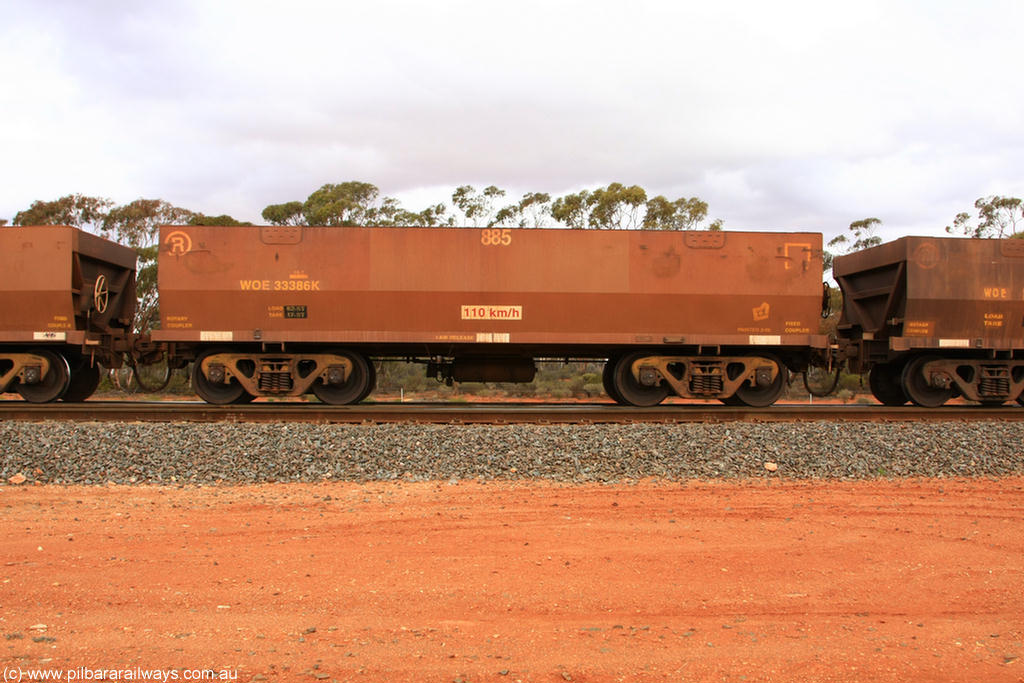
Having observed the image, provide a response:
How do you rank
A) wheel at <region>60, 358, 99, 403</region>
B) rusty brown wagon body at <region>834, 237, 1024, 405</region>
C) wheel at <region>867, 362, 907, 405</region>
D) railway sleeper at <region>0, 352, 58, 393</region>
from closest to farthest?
railway sleeper at <region>0, 352, 58, 393</region> → rusty brown wagon body at <region>834, 237, 1024, 405</region> → wheel at <region>60, 358, 99, 403</region> → wheel at <region>867, 362, 907, 405</region>

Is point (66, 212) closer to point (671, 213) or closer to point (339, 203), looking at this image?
point (339, 203)

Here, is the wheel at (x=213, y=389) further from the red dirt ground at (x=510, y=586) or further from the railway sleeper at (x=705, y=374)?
the railway sleeper at (x=705, y=374)

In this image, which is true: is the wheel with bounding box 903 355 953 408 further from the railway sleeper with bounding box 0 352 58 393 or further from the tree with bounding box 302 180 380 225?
the tree with bounding box 302 180 380 225

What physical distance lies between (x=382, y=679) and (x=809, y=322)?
1006 cm

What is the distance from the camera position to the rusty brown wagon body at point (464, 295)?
10688 millimetres

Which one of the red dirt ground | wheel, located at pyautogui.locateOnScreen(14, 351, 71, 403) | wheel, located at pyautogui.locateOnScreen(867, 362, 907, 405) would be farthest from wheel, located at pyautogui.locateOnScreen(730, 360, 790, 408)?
wheel, located at pyautogui.locateOnScreen(14, 351, 71, 403)

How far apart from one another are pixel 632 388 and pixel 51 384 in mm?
9761

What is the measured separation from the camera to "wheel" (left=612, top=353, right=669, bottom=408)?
1111 cm

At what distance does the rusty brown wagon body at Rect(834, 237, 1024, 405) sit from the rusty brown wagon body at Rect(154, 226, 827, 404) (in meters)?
1.48

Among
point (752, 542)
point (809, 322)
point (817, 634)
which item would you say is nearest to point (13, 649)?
point (817, 634)

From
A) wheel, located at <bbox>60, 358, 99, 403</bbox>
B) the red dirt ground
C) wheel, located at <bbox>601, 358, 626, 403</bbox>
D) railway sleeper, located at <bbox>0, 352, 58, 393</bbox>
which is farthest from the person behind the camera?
wheel, located at <bbox>60, 358, 99, 403</bbox>

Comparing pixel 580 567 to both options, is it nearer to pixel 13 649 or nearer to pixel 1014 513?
pixel 13 649

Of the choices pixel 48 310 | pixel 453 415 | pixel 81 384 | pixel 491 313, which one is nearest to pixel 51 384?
pixel 81 384

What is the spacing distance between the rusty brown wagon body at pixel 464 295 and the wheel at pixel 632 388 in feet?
0.83
